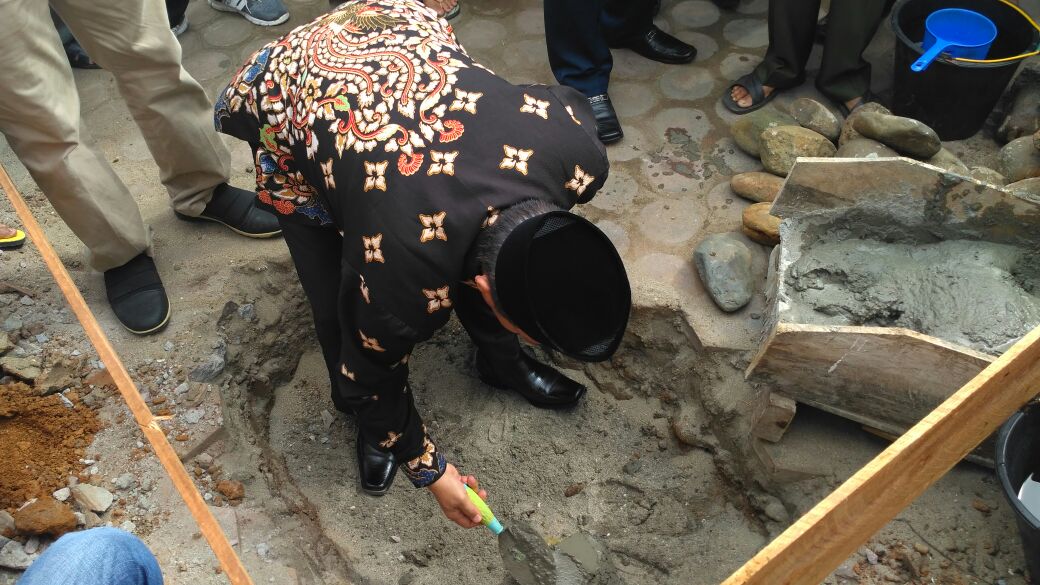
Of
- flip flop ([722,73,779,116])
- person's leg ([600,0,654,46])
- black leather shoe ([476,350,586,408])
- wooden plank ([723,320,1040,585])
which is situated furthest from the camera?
person's leg ([600,0,654,46])

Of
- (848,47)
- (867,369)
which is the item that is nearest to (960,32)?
(848,47)

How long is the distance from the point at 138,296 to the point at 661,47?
2.45 meters

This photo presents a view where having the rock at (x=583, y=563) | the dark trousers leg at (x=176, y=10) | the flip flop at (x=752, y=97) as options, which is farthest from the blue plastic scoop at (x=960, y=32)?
the dark trousers leg at (x=176, y=10)

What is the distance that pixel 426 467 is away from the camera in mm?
2227

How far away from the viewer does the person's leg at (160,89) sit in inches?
107

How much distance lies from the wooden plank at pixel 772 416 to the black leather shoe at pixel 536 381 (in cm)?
65

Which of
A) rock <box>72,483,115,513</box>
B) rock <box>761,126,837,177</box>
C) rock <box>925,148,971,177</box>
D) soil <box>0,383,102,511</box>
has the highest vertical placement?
rock <box>925,148,971,177</box>

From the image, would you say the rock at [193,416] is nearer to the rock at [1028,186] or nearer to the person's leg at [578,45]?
the person's leg at [578,45]

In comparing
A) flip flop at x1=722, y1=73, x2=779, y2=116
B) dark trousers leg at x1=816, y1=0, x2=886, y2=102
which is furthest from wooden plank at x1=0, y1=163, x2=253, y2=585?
dark trousers leg at x1=816, y1=0, x2=886, y2=102

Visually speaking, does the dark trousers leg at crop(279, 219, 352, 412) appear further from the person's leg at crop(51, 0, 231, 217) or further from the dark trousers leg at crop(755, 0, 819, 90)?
the dark trousers leg at crop(755, 0, 819, 90)

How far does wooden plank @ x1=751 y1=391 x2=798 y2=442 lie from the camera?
2.51m

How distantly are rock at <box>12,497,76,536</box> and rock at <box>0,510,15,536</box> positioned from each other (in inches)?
0.5

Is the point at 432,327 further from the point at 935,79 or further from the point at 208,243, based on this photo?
the point at 935,79

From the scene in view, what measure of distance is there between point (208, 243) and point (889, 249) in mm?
2382
